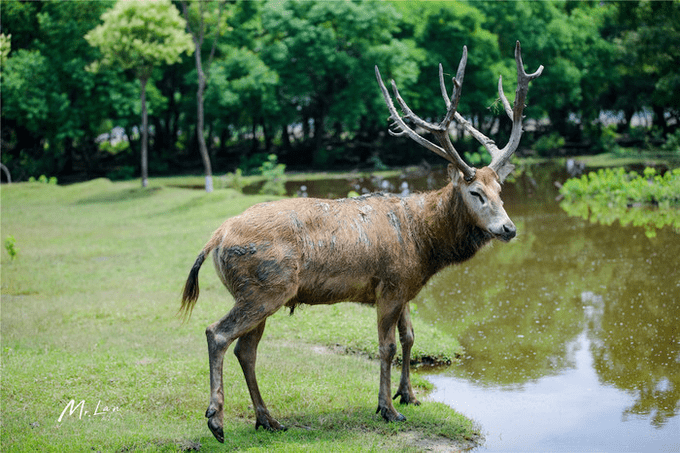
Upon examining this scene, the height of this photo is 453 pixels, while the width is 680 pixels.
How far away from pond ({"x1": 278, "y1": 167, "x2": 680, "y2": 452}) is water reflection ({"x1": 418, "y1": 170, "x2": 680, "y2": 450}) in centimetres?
2

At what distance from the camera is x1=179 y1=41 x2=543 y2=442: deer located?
5672mm

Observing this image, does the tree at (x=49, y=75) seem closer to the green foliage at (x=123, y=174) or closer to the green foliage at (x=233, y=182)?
the green foliage at (x=123, y=174)

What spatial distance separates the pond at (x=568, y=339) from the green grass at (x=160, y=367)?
2.00 ft

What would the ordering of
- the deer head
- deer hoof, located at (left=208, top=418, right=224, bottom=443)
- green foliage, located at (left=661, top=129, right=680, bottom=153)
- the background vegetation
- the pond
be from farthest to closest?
the background vegetation, green foliage, located at (left=661, top=129, right=680, bottom=153), the pond, the deer head, deer hoof, located at (left=208, top=418, right=224, bottom=443)

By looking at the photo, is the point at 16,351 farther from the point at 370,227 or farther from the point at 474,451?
the point at 474,451

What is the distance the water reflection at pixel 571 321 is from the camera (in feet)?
23.9

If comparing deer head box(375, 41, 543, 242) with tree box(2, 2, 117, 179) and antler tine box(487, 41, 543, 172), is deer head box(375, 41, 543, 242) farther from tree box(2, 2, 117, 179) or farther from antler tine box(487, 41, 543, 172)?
tree box(2, 2, 117, 179)

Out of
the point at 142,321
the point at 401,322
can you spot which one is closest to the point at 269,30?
the point at 142,321

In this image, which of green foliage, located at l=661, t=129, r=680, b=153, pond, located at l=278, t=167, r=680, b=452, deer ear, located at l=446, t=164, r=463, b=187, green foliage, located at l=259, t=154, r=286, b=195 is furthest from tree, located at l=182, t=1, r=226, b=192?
green foliage, located at l=661, t=129, r=680, b=153

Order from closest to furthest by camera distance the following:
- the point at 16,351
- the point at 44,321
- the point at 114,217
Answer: the point at 16,351
the point at 44,321
the point at 114,217

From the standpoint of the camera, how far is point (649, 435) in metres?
6.33

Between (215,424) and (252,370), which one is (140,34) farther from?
(215,424)

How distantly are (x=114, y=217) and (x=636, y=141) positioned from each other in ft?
107
